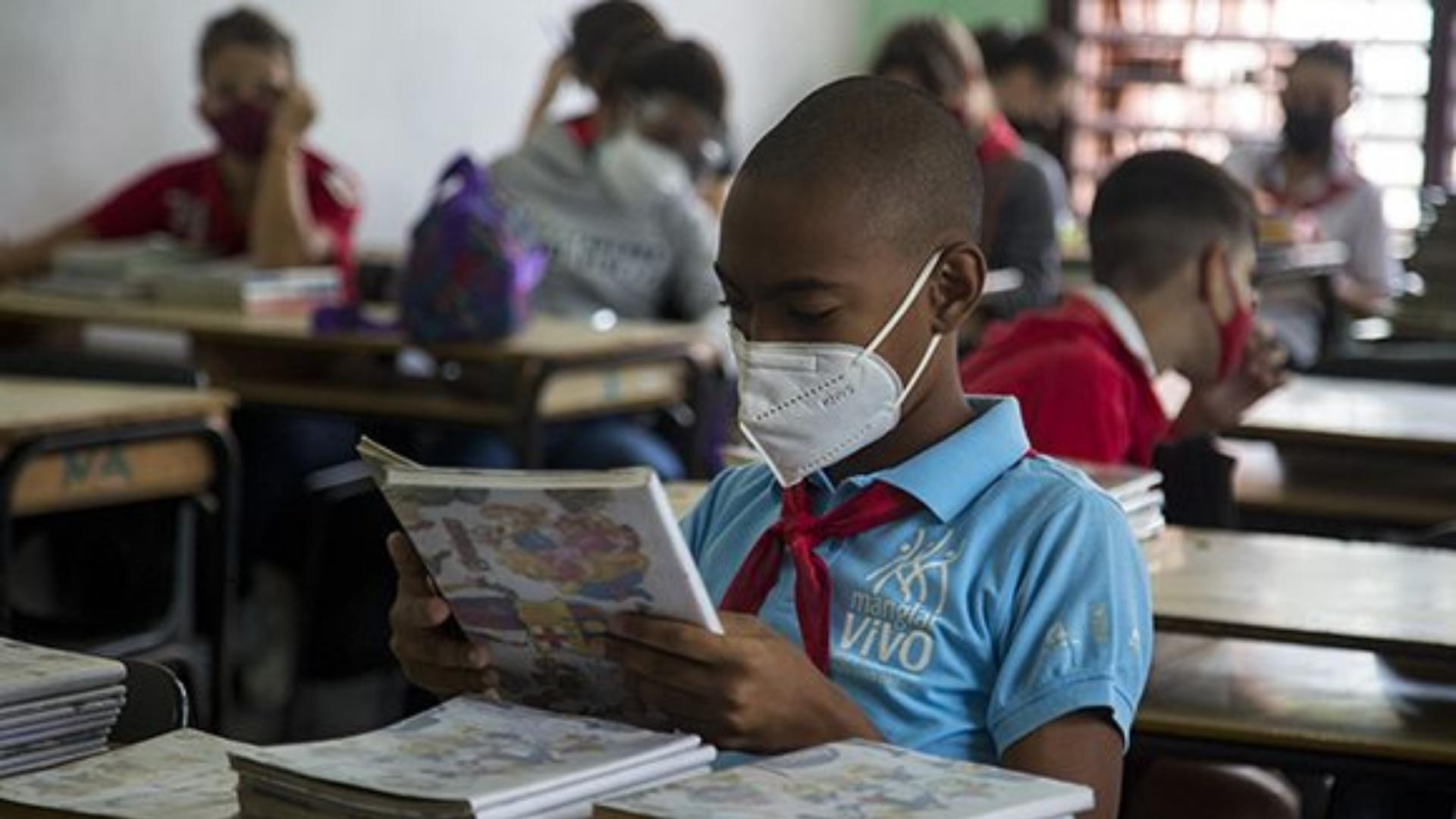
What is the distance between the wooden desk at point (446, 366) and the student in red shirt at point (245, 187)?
44 centimetres

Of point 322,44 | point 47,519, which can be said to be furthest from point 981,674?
point 322,44

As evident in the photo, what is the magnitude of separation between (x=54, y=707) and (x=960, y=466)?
2.13ft

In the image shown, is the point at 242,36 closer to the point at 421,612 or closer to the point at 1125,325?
the point at 1125,325

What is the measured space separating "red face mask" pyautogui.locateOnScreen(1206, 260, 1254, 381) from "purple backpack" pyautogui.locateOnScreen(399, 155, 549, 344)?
1.88m

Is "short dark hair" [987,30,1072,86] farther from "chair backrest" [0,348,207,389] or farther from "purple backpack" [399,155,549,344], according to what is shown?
"chair backrest" [0,348,207,389]

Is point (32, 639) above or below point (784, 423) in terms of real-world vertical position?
below

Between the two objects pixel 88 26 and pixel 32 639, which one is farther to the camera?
pixel 88 26

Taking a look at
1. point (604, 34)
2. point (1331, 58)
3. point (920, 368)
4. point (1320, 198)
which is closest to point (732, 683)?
point (920, 368)

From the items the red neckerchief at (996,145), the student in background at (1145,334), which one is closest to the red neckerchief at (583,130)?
the red neckerchief at (996,145)

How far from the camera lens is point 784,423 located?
1.93m

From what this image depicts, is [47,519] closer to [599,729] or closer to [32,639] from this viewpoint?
[32,639]

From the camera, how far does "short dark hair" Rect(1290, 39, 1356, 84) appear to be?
24.6ft

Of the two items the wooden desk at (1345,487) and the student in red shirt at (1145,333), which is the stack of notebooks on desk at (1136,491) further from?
the wooden desk at (1345,487)

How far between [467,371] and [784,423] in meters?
3.12
